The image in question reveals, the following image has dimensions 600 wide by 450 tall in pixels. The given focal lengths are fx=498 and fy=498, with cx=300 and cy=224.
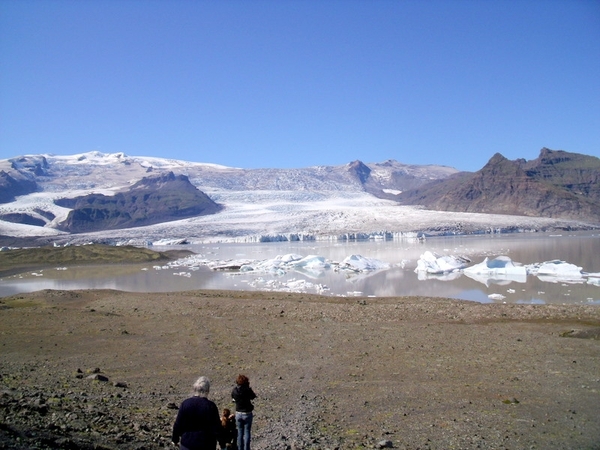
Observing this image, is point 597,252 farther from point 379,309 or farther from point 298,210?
point 298,210

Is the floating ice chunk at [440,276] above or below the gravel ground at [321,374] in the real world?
below

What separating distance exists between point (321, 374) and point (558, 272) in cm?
1926

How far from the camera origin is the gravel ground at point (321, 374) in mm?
4797

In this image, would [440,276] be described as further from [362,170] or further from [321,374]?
[362,170]

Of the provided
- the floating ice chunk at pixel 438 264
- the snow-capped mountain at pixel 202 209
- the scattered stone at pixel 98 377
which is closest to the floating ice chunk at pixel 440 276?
the floating ice chunk at pixel 438 264

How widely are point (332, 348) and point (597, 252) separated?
3252cm

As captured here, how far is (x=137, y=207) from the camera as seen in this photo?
107312 millimetres

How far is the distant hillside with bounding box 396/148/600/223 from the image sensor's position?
92875mm

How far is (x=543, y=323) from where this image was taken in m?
11.3

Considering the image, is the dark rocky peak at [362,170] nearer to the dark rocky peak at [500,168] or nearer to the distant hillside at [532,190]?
the distant hillside at [532,190]

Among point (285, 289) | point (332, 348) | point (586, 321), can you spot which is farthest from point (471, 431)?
point (285, 289)

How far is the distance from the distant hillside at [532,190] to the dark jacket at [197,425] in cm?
9772

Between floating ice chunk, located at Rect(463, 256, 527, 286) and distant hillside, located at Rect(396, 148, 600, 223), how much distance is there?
74.5 meters

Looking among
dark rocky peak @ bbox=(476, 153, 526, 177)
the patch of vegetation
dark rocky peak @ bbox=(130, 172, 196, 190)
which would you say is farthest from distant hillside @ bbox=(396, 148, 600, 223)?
the patch of vegetation
